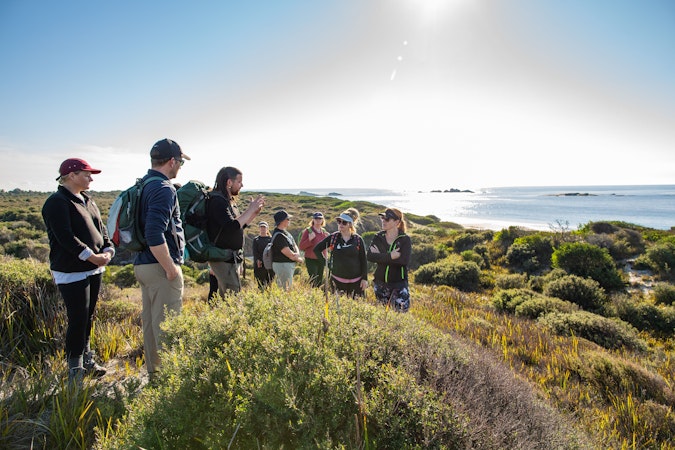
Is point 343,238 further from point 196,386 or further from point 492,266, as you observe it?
point 492,266

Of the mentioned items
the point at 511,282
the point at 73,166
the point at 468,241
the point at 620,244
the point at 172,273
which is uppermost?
the point at 73,166

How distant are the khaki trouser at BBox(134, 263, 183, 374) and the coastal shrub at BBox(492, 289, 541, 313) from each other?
330 inches

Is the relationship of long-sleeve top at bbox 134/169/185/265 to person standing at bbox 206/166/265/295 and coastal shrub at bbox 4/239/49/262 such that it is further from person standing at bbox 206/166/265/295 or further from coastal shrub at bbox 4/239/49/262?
coastal shrub at bbox 4/239/49/262

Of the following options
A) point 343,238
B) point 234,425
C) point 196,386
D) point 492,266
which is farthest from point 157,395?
point 492,266

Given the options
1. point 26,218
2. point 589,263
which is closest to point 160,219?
point 589,263

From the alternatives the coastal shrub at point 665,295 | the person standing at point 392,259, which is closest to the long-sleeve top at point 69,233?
the person standing at point 392,259

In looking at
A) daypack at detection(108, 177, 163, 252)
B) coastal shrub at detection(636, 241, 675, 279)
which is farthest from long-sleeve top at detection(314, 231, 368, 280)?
coastal shrub at detection(636, 241, 675, 279)

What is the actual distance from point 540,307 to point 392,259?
18.3 ft

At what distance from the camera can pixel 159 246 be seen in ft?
8.19

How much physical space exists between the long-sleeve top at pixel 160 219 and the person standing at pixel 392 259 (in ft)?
8.93

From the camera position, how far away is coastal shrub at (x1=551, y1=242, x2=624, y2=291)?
10.6 m

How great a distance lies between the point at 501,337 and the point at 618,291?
7960 millimetres

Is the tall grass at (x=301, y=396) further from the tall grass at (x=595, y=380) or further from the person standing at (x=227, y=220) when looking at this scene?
the person standing at (x=227, y=220)

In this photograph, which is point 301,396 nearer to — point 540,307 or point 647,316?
point 540,307
